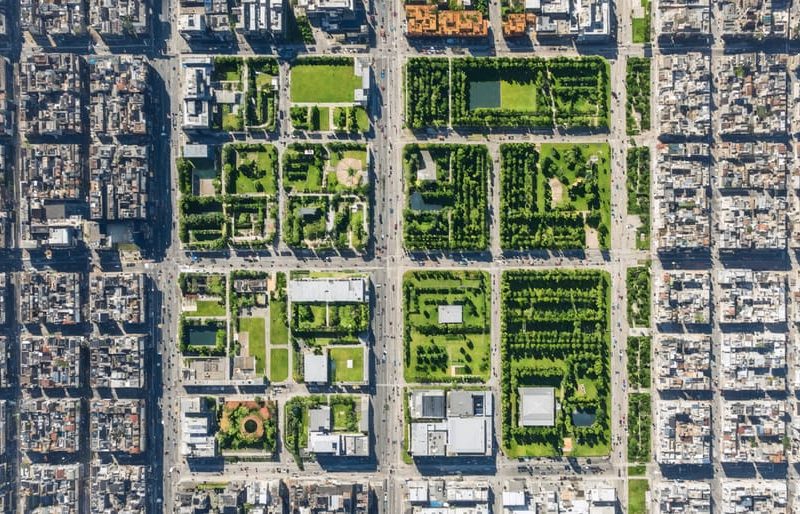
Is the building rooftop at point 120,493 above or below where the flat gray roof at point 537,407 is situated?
below

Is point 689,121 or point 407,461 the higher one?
point 689,121

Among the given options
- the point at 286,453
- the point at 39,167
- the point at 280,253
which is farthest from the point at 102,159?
the point at 286,453

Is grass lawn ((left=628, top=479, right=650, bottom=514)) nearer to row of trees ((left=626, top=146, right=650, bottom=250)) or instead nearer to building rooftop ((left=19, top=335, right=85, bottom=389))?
row of trees ((left=626, top=146, right=650, bottom=250))

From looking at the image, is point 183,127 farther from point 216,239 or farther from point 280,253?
point 280,253

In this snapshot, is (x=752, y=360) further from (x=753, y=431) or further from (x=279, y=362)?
(x=279, y=362)

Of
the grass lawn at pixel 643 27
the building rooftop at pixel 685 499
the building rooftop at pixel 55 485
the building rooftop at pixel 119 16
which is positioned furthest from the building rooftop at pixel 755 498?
the building rooftop at pixel 119 16

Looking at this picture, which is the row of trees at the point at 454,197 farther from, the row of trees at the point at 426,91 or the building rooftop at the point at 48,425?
the building rooftop at the point at 48,425

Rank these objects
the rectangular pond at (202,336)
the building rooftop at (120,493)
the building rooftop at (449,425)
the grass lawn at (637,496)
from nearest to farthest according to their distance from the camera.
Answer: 1. the building rooftop at (120,493)
2. the building rooftop at (449,425)
3. the grass lawn at (637,496)
4. the rectangular pond at (202,336)

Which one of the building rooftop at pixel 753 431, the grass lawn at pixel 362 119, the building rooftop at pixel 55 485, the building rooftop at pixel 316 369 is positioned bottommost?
the building rooftop at pixel 55 485
